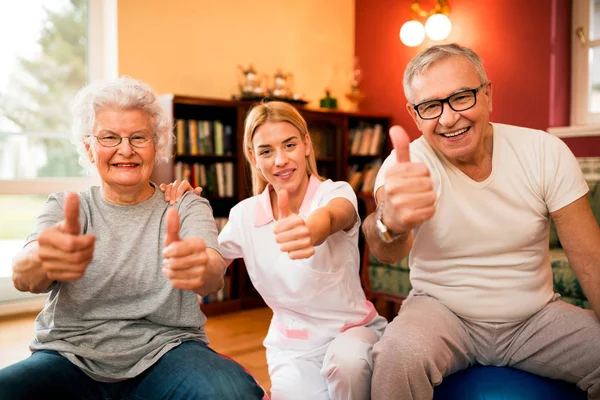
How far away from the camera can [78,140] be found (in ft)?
4.66

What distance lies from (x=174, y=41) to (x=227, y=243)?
8.95ft

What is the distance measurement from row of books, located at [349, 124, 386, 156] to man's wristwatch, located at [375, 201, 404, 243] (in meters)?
3.29

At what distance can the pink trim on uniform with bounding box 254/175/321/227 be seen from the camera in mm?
1530

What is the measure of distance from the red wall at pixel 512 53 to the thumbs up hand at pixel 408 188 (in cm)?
294

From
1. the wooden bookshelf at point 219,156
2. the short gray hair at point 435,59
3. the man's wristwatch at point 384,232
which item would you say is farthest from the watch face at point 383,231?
the wooden bookshelf at point 219,156

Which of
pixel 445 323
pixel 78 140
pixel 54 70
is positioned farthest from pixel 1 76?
pixel 445 323

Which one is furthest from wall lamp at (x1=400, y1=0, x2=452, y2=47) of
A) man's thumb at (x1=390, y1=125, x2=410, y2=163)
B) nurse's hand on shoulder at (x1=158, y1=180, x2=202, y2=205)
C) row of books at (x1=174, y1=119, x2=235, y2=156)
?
man's thumb at (x1=390, y1=125, x2=410, y2=163)

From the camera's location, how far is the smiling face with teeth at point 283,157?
1560 mm

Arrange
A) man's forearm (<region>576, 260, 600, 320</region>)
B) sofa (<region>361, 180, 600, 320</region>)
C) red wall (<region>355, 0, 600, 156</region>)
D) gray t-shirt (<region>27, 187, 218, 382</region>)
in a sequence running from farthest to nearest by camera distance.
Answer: red wall (<region>355, 0, 600, 156</region>) < sofa (<region>361, 180, 600, 320</region>) < man's forearm (<region>576, 260, 600, 320</region>) < gray t-shirt (<region>27, 187, 218, 382</region>)

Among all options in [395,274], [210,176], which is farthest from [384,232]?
[210,176]

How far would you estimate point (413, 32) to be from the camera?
4.23 m

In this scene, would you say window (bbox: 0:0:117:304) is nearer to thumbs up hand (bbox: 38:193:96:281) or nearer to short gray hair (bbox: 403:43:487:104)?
short gray hair (bbox: 403:43:487:104)

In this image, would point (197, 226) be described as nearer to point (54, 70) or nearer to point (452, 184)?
point (452, 184)

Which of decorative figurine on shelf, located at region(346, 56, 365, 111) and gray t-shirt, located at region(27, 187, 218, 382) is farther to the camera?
decorative figurine on shelf, located at region(346, 56, 365, 111)
